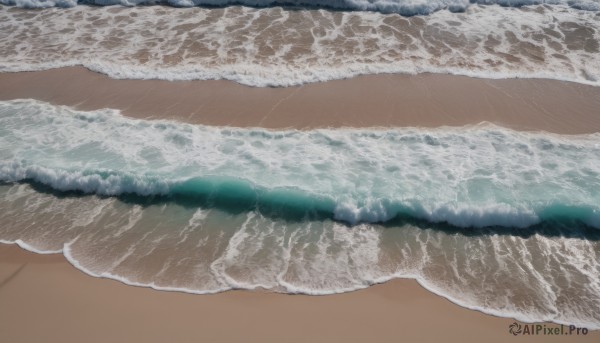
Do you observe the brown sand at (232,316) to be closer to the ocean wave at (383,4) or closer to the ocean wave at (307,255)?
the ocean wave at (307,255)

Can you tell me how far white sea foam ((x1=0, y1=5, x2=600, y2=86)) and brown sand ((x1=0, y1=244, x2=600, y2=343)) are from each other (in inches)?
226

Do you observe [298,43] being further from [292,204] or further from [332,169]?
[292,204]

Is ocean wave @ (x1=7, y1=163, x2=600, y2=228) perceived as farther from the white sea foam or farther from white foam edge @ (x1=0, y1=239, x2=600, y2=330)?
the white sea foam

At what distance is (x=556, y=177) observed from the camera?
6988 mm

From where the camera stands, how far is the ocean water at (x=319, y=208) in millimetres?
5605

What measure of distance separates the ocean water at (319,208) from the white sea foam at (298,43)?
2755 mm

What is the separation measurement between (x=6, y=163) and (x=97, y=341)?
4.40 meters

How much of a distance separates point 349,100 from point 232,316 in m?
5.39

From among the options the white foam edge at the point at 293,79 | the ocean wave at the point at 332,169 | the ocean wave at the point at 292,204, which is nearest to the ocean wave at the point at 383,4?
the white foam edge at the point at 293,79

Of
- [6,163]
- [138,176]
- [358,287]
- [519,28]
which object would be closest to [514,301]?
[358,287]

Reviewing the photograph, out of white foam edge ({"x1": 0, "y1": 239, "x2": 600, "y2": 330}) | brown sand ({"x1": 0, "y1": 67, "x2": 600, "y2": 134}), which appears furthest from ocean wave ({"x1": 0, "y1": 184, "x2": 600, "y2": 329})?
brown sand ({"x1": 0, "y1": 67, "x2": 600, "y2": 134})

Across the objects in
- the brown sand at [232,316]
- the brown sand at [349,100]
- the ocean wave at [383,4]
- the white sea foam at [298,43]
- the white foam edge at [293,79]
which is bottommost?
the brown sand at [232,316]

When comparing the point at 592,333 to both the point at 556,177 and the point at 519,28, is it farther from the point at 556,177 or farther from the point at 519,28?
the point at 519,28

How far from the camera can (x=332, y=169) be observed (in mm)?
7238
